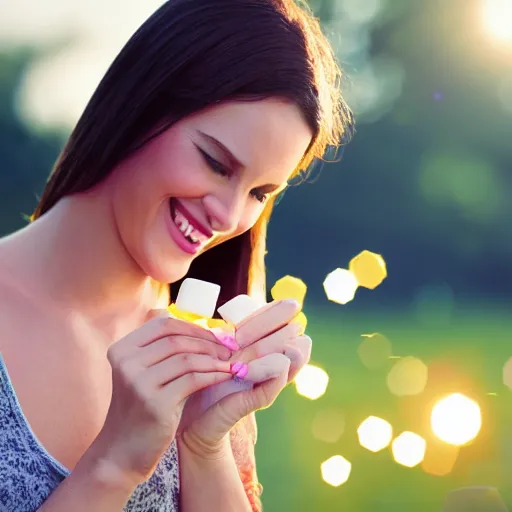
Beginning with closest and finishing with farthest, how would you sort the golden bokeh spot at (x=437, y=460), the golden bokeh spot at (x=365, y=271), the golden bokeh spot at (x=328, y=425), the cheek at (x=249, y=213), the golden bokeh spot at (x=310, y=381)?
the cheek at (x=249, y=213), the golden bokeh spot at (x=365, y=271), the golden bokeh spot at (x=310, y=381), the golden bokeh spot at (x=437, y=460), the golden bokeh spot at (x=328, y=425)

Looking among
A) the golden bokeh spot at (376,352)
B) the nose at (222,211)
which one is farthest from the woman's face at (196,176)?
the golden bokeh spot at (376,352)

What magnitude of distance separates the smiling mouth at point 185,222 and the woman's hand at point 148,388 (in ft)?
0.79

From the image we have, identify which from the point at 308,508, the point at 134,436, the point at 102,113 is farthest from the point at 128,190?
the point at 308,508

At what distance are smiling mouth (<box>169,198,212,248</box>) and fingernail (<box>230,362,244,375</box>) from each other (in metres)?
0.26

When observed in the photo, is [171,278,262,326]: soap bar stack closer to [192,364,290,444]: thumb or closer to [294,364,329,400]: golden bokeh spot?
[192,364,290,444]: thumb

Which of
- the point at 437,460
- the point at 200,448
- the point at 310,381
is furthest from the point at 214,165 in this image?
the point at 437,460

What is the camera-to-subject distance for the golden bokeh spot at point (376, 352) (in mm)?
4145

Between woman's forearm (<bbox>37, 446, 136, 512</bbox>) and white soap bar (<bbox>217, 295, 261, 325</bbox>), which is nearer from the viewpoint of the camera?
woman's forearm (<bbox>37, 446, 136, 512</bbox>)

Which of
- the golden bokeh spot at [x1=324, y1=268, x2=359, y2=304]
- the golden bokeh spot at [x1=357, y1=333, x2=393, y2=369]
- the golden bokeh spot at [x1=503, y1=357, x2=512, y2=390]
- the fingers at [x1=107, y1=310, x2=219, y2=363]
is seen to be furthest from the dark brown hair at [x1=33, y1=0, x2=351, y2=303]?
the golden bokeh spot at [x1=503, y1=357, x2=512, y2=390]

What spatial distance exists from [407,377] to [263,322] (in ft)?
8.86

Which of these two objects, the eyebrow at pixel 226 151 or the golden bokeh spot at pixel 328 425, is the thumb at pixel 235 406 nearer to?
the eyebrow at pixel 226 151

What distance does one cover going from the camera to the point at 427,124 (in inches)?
184

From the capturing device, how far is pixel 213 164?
141 cm

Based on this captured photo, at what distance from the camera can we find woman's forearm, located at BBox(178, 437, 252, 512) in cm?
152
